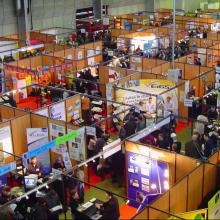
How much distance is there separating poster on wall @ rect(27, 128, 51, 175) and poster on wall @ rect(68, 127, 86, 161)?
76 centimetres

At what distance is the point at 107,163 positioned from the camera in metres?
11.3

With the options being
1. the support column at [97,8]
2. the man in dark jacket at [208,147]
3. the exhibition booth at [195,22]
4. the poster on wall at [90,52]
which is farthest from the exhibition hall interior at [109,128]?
the support column at [97,8]

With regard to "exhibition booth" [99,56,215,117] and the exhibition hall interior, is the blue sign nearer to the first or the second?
the exhibition hall interior

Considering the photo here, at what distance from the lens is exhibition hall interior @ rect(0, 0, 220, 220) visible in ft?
28.8

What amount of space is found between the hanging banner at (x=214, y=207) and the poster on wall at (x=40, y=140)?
5.11 m

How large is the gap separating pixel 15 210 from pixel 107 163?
3.14 metres

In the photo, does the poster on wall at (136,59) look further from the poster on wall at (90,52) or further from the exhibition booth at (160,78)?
the poster on wall at (90,52)

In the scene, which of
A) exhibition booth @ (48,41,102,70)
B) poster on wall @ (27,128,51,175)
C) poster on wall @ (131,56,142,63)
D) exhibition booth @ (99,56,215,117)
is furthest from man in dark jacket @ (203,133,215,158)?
exhibition booth @ (48,41,102,70)

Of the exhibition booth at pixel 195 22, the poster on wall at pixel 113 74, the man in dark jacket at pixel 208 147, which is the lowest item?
the man in dark jacket at pixel 208 147

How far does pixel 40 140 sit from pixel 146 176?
133 inches

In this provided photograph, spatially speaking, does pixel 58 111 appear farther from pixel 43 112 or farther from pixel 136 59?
pixel 136 59

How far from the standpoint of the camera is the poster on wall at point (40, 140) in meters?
11.6

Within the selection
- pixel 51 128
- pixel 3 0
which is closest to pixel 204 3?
pixel 3 0

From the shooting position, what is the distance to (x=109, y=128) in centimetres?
1484
